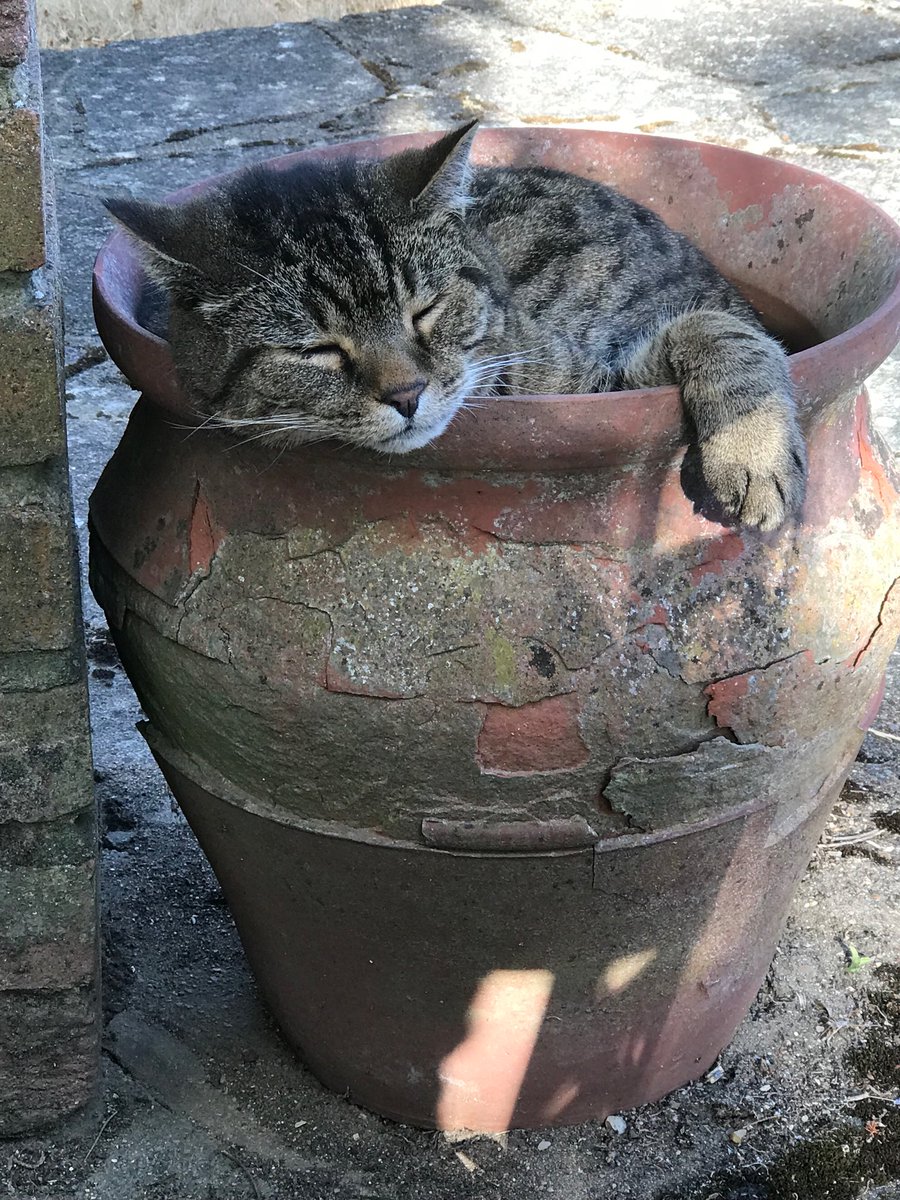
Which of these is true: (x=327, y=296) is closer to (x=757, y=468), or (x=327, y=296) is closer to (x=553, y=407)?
(x=553, y=407)

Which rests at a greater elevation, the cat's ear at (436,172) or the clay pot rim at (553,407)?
the cat's ear at (436,172)

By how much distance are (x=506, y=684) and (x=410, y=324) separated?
56 cm

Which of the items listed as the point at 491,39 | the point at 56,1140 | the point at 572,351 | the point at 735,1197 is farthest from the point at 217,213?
the point at 491,39

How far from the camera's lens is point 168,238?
5.25ft

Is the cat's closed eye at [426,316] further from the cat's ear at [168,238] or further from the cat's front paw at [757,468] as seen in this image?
the cat's front paw at [757,468]

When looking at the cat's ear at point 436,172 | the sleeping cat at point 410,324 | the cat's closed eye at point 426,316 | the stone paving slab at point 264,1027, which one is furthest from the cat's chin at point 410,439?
the stone paving slab at point 264,1027

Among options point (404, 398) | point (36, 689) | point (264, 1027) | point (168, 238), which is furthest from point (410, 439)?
point (264, 1027)

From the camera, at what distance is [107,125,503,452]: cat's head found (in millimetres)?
1588

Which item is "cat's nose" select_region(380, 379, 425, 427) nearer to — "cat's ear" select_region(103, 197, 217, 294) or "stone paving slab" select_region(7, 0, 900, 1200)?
"cat's ear" select_region(103, 197, 217, 294)

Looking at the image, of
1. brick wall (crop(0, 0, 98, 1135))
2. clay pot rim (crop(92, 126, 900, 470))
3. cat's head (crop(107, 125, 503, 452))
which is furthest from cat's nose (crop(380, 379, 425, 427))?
brick wall (crop(0, 0, 98, 1135))

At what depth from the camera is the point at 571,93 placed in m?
5.00

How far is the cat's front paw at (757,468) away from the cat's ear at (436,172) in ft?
1.84

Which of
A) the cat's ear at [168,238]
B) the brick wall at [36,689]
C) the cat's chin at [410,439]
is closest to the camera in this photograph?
the brick wall at [36,689]

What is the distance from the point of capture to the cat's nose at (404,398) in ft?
5.18
